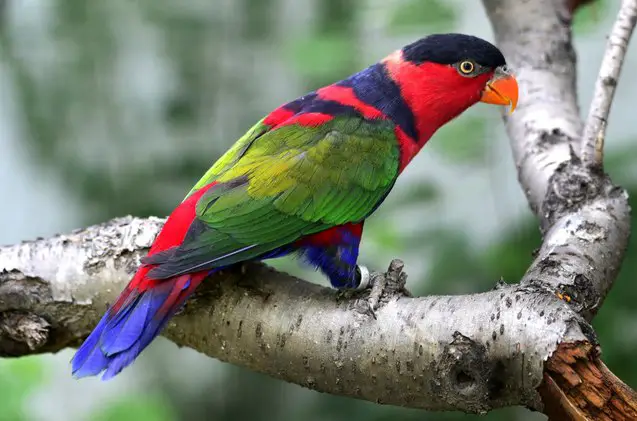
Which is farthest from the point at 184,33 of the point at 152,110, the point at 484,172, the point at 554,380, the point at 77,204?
the point at 554,380

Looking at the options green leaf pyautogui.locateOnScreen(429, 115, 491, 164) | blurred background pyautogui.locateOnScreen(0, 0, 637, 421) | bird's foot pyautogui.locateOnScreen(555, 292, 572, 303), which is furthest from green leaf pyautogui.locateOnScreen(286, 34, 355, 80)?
bird's foot pyautogui.locateOnScreen(555, 292, 572, 303)

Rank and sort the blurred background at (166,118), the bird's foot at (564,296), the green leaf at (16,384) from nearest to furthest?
1. the bird's foot at (564,296)
2. the green leaf at (16,384)
3. the blurred background at (166,118)

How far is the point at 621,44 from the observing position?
1.53 m

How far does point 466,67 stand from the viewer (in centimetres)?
163

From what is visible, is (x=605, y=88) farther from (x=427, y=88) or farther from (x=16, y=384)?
(x=16, y=384)

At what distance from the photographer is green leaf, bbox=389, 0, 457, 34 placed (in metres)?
2.07

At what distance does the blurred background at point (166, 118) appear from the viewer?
276 centimetres

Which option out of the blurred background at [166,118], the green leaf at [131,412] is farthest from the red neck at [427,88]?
the green leaf at [131,412]

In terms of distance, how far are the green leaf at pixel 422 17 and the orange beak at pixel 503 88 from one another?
18.4 inches

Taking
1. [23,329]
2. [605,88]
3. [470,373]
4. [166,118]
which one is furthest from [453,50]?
[166,118]

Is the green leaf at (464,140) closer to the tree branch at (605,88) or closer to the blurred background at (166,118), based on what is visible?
the blurred background at (166,118)

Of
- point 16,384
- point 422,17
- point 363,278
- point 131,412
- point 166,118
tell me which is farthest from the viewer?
point 166,118

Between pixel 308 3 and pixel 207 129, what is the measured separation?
0.66 meters

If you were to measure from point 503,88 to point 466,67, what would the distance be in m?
0.10
